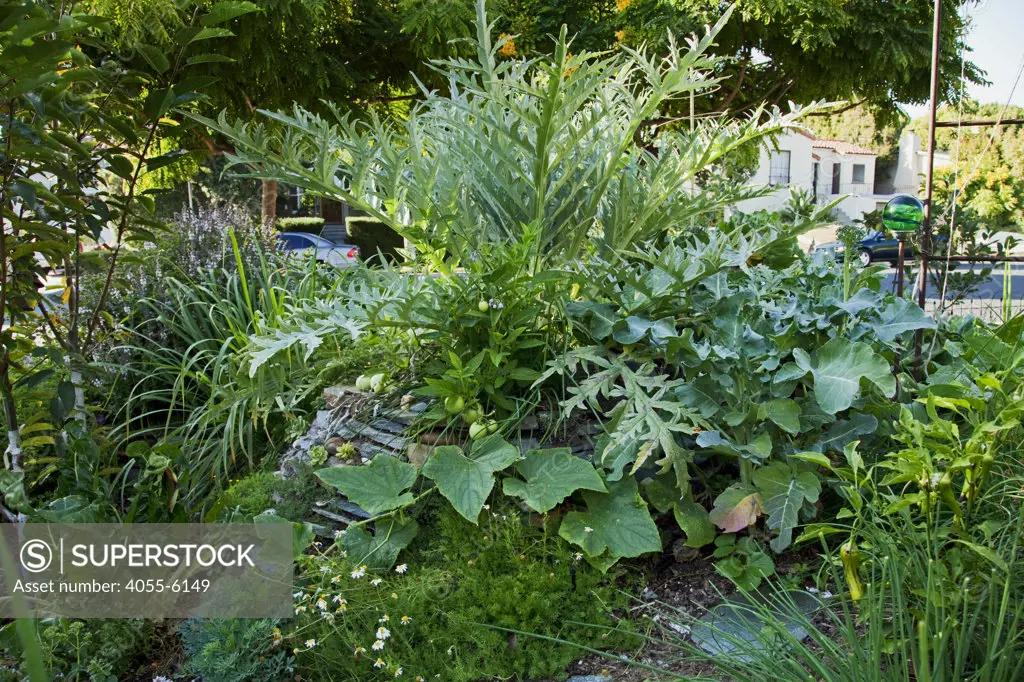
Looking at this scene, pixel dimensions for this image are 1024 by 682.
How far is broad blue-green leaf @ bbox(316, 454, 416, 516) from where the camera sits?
204cm

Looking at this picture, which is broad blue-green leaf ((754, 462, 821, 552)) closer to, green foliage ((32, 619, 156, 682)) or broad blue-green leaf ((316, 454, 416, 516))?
broad blue-green leaf ((316, 454, 416, 516))

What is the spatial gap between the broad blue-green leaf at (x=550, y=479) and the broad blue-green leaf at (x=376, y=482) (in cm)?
29

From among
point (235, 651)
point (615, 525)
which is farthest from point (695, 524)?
point (235, 651)

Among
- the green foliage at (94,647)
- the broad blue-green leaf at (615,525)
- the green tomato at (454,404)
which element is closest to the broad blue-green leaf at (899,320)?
the broad blue-green leaf at (615,525)

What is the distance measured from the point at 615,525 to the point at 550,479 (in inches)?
8.3

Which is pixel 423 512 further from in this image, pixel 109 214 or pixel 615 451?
pixel 109 214

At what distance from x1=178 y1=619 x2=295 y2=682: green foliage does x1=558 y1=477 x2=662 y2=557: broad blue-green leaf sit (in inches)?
29.5

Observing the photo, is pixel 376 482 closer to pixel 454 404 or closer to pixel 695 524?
pixel 454 404

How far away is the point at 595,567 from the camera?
1998 millimetres

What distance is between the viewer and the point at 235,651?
1.69 meters

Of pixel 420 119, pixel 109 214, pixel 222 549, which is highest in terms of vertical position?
pixel 420 119

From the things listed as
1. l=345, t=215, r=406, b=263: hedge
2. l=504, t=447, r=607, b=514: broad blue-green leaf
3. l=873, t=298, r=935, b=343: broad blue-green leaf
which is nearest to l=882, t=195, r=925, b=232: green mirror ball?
l=873, t=298, r=935, b=343: broad blue-green leaf

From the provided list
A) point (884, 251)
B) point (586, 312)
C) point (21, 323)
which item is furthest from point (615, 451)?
point (884, 251)

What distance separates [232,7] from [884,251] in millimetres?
17901
